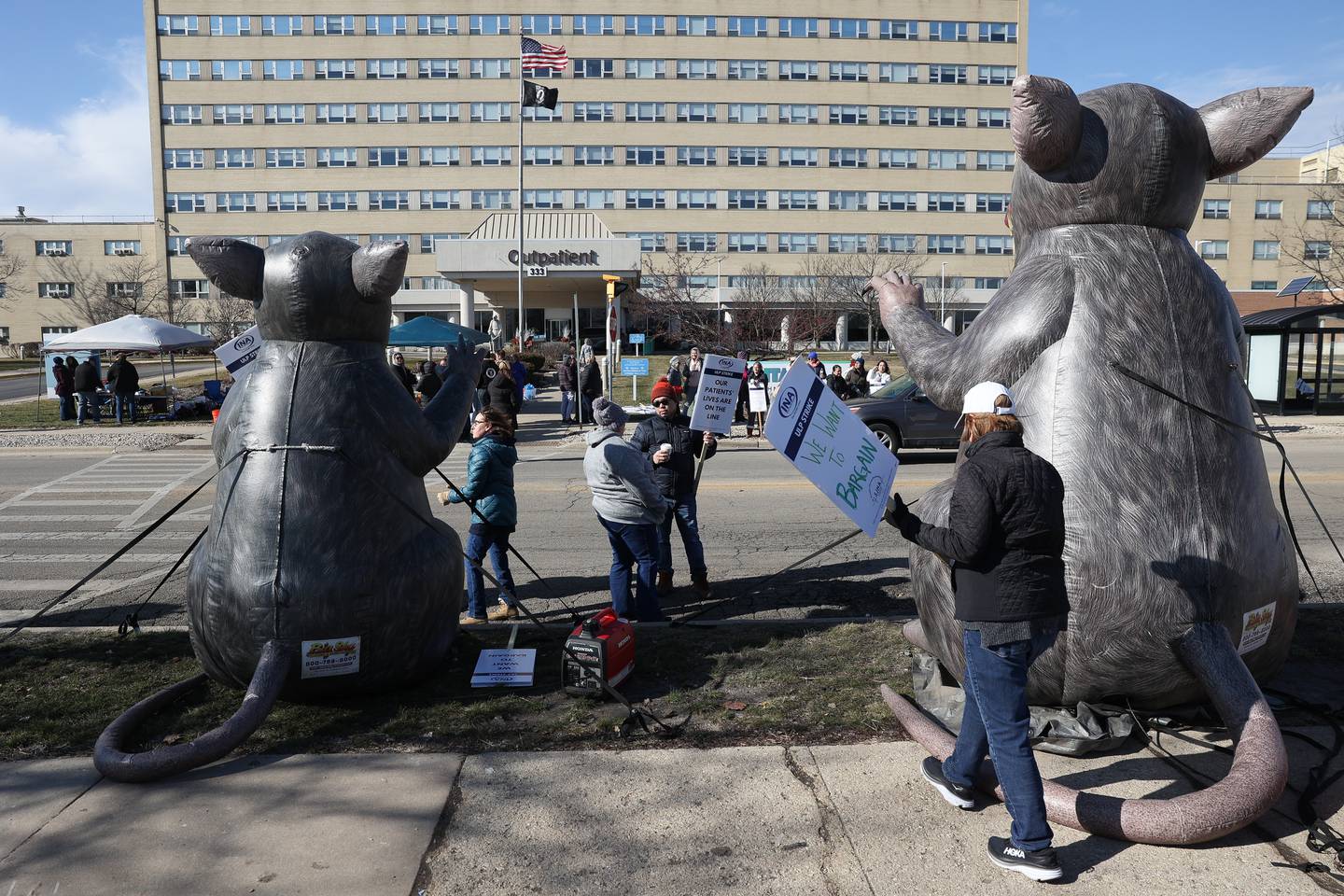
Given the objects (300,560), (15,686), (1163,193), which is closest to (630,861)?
(300,560)

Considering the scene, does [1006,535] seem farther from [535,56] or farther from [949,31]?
[949,31]

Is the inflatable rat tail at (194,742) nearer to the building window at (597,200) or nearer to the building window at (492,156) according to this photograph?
the building window at (597,200)

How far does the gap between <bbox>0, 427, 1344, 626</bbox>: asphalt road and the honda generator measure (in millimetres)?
2027

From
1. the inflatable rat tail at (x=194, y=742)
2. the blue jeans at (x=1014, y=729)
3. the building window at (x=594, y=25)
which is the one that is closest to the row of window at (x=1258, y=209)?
the building window at (x=594, y=25)

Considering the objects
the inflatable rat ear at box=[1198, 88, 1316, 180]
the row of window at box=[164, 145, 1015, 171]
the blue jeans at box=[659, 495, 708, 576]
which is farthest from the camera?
the row of window at box=[164, 145, 1015, 171]

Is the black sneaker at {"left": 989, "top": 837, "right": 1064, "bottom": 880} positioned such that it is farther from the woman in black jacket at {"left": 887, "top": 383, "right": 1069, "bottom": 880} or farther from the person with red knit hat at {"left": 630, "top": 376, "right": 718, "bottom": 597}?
the person with red knit hat at {"left": 630, "top": 376, "right": 718, "bottom": 597}

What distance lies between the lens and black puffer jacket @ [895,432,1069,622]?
3189mm

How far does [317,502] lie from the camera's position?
4711 mm

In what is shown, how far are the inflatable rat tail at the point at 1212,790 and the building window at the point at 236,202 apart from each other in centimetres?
7095

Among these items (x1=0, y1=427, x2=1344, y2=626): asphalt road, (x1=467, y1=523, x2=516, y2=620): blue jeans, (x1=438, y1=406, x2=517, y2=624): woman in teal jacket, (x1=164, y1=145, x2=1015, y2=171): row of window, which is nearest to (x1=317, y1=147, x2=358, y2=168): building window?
(x1=164, y1=145, x2=1015, y2=171): row of window

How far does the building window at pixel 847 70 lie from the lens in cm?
6494

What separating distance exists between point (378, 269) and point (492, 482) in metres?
2.43

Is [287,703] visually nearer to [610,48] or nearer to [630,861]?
[630,861]

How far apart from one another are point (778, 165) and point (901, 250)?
10.5 m
